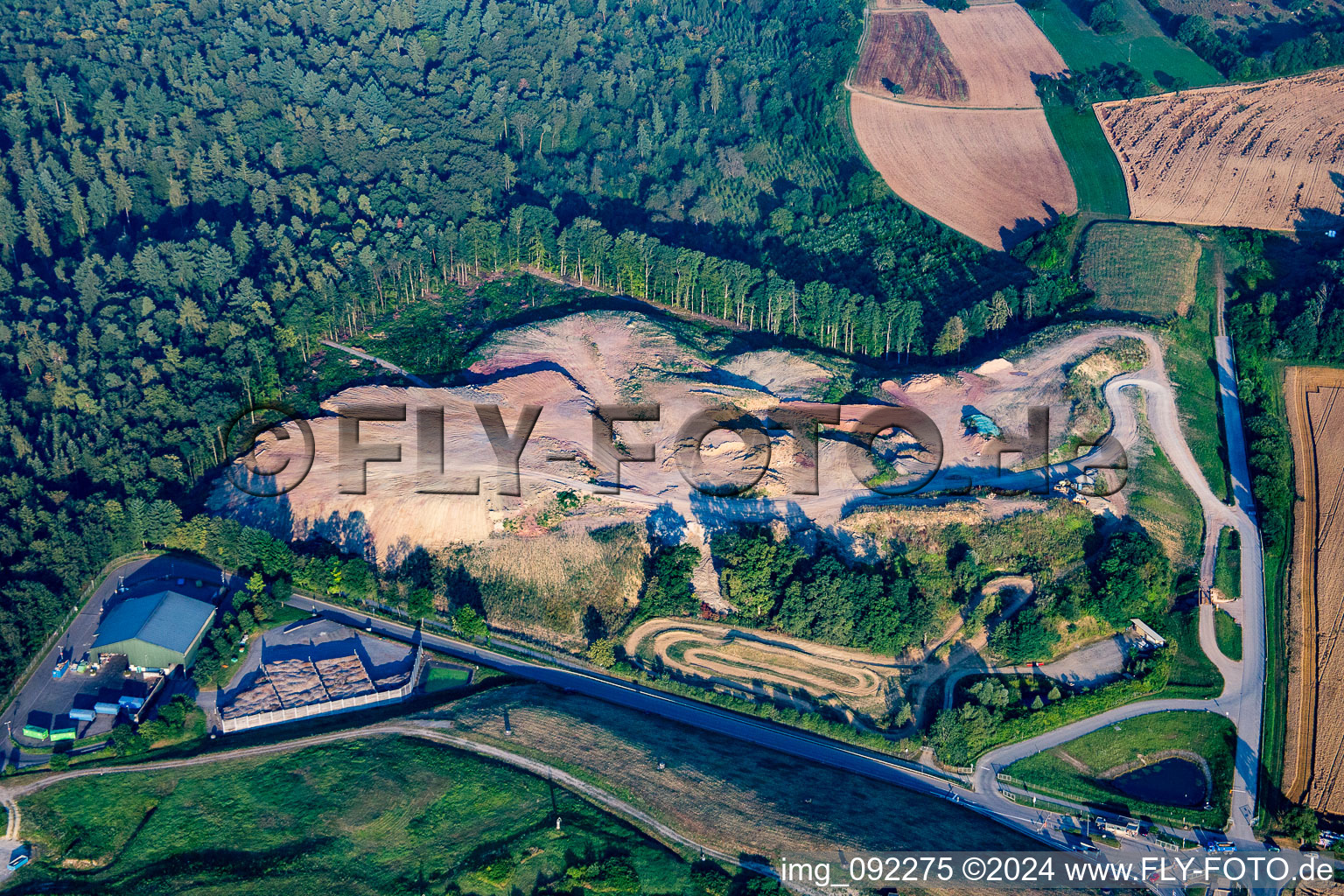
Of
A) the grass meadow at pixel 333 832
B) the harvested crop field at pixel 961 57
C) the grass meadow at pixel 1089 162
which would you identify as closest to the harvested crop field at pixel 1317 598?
the grass meadow at pixel 1089 162

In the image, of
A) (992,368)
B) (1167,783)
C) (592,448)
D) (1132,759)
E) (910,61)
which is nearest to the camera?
(1167,783)

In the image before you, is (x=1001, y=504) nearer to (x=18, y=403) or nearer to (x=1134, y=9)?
(x=18, y=403)

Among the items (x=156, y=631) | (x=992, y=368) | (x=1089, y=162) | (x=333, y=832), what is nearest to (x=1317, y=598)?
(x=992, y=368)

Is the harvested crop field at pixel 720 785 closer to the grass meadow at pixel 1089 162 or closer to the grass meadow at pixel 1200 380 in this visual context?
the grass meadow at pixel 1200 380

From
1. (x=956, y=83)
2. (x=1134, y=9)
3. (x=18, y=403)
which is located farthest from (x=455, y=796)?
(x=1134, y=9)

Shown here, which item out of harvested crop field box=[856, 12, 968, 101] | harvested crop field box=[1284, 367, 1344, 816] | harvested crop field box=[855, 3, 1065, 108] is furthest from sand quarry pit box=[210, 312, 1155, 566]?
harvested crop field box=[856, 12, 968, 101]

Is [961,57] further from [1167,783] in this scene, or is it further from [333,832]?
[333,832]
